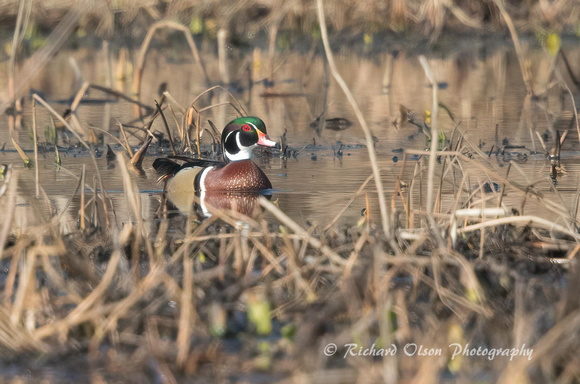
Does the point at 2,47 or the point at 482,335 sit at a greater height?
the point at 2,47

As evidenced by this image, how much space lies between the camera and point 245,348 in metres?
3.61

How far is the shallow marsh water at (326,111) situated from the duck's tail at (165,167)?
0.18 meters

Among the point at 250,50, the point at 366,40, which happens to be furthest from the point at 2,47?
the point at 366,40

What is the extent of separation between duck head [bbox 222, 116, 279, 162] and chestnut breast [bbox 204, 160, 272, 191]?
450 mm

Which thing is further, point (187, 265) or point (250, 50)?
point (250, 50)

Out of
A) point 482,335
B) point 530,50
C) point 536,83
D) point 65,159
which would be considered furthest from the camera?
point 530,50

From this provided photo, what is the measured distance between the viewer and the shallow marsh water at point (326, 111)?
740 centimetres

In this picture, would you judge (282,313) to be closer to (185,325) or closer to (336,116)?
(185,325)

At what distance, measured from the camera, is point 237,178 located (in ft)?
25.3

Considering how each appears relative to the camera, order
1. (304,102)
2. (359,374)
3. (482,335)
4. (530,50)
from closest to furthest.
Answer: (359,374), (482,335), (304,102), (530,50)

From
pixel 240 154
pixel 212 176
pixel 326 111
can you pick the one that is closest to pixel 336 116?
pixel 326 111

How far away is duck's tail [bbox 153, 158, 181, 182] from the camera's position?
7887 millimetres

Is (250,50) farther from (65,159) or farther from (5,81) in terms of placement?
(65,159)

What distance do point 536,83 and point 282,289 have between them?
10379 mm
